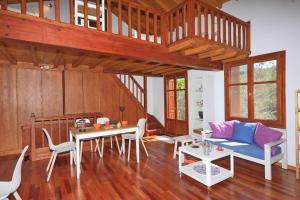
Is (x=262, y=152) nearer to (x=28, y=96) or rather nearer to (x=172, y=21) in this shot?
(x=172, y=21)

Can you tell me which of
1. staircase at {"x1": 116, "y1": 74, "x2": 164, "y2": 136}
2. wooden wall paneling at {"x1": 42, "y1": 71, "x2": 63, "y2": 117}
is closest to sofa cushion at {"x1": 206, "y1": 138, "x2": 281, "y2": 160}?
staircase at {"x1": 116, "y1": 74, "x2": 164, "y2": 136}

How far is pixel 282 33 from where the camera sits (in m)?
3.35

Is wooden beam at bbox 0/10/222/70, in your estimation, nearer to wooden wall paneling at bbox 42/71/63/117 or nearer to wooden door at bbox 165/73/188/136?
wooden door at bbox 165/73/188/136

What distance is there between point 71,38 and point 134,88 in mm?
4203

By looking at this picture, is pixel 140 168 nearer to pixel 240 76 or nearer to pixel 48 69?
pixel 240 76

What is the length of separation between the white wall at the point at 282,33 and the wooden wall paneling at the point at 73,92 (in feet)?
15.4

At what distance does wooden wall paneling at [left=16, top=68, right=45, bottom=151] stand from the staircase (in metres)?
2.42

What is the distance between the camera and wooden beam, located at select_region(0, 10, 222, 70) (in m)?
2.12

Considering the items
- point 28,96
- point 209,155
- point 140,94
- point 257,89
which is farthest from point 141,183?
point 140,94

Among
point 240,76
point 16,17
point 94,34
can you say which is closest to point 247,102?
point 240,76

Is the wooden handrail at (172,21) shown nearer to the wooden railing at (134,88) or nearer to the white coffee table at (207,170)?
the white coffee table at (207,170)

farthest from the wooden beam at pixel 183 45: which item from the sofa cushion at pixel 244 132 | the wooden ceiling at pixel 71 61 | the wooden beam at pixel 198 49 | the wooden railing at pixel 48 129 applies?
the wooden railing at pixel 48 129

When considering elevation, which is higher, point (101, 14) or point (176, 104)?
point (101, 14)

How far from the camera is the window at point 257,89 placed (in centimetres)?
346
